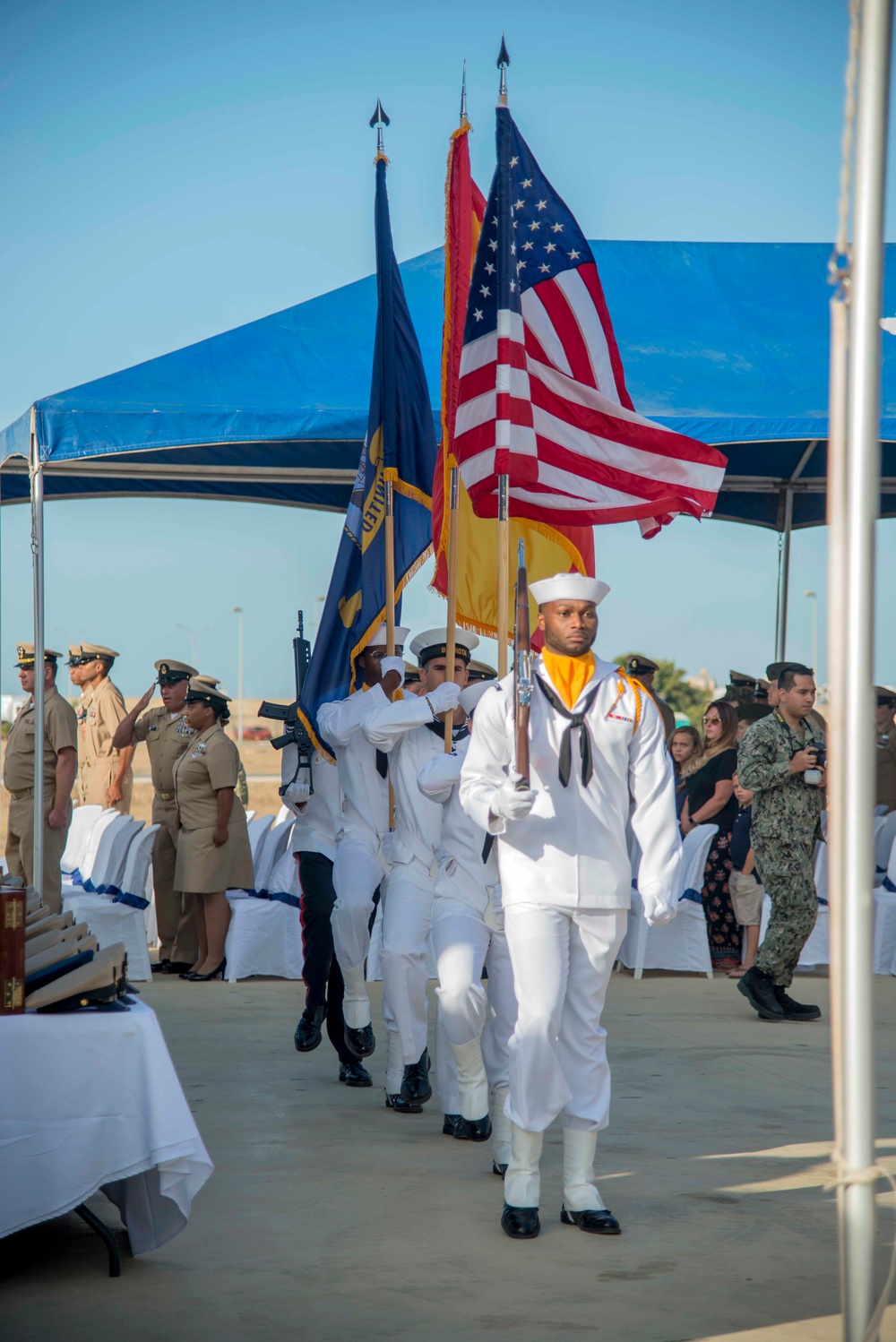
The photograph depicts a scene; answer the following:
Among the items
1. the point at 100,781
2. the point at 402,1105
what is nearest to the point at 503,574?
the point at 402,1105

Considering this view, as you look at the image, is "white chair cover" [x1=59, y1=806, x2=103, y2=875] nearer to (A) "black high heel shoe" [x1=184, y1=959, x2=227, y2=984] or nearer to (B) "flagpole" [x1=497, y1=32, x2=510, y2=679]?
(A) "black high heel shoe" [x1=184, y1=959, x2=227, y2=984]

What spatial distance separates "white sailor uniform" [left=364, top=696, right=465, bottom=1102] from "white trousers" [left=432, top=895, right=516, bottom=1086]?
0.53 m

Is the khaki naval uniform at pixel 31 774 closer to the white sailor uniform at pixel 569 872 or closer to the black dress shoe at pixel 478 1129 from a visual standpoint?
the black dress shoe at pixel 478 1129

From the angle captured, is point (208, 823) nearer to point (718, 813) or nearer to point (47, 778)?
point (47, 778)

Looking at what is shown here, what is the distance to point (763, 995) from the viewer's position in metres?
8.75

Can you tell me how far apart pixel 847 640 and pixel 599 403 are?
4.75m

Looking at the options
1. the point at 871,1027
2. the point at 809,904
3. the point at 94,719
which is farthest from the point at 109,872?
the point at 871,1027

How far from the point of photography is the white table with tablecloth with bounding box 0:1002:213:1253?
12.8ft

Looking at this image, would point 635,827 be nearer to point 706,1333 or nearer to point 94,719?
point 706,1333

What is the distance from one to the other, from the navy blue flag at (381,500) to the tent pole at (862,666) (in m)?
4.84

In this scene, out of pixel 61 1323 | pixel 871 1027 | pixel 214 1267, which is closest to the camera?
pixel 871 1027

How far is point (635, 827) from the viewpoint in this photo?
4.83m

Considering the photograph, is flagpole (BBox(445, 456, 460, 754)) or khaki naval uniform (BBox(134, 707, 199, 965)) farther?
khaki naval uniform (BBox(134, 707, 199, 965))

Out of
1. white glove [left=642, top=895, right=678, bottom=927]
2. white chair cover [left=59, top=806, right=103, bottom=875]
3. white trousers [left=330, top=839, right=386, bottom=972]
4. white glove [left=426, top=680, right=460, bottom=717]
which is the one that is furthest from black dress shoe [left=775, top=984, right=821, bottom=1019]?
white chair cover [left=59, top=806, right=103, bottom=875]
